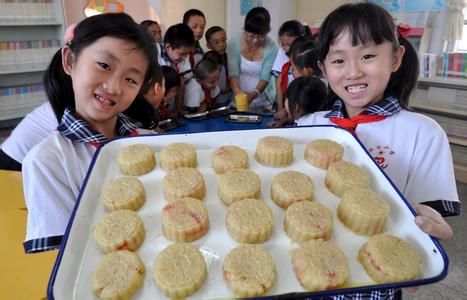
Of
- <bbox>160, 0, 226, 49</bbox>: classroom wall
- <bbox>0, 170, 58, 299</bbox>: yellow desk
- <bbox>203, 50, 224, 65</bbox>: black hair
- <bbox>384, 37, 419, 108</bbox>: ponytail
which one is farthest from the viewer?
<bbox>160, 0, 226, 49</bbox>: classroom wall

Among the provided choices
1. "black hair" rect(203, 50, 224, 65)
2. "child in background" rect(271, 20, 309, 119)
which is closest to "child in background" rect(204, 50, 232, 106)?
"black hair" rect(203, 50, 224, 65)

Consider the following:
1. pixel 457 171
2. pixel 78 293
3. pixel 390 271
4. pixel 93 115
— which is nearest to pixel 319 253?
pixel 390 271

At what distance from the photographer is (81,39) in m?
1.00

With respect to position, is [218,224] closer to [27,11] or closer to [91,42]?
[91,42]

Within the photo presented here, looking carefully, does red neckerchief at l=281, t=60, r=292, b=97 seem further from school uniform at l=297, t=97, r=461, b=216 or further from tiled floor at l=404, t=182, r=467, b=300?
school uniform at l=297, t=97, r=461, b=216

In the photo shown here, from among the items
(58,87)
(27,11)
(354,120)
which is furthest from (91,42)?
(27,11)

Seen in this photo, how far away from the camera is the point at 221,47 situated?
11.7ft

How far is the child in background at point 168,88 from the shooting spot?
8.51 feet

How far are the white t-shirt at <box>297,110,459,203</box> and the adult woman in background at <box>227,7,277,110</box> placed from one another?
7.38 ft

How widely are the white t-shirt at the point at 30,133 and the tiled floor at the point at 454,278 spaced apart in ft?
7.19

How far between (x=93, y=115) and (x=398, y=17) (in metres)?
4.04

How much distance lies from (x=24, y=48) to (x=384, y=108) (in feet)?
13.6

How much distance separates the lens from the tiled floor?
199 centimetres

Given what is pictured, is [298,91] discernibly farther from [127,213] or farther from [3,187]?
[3,187]
